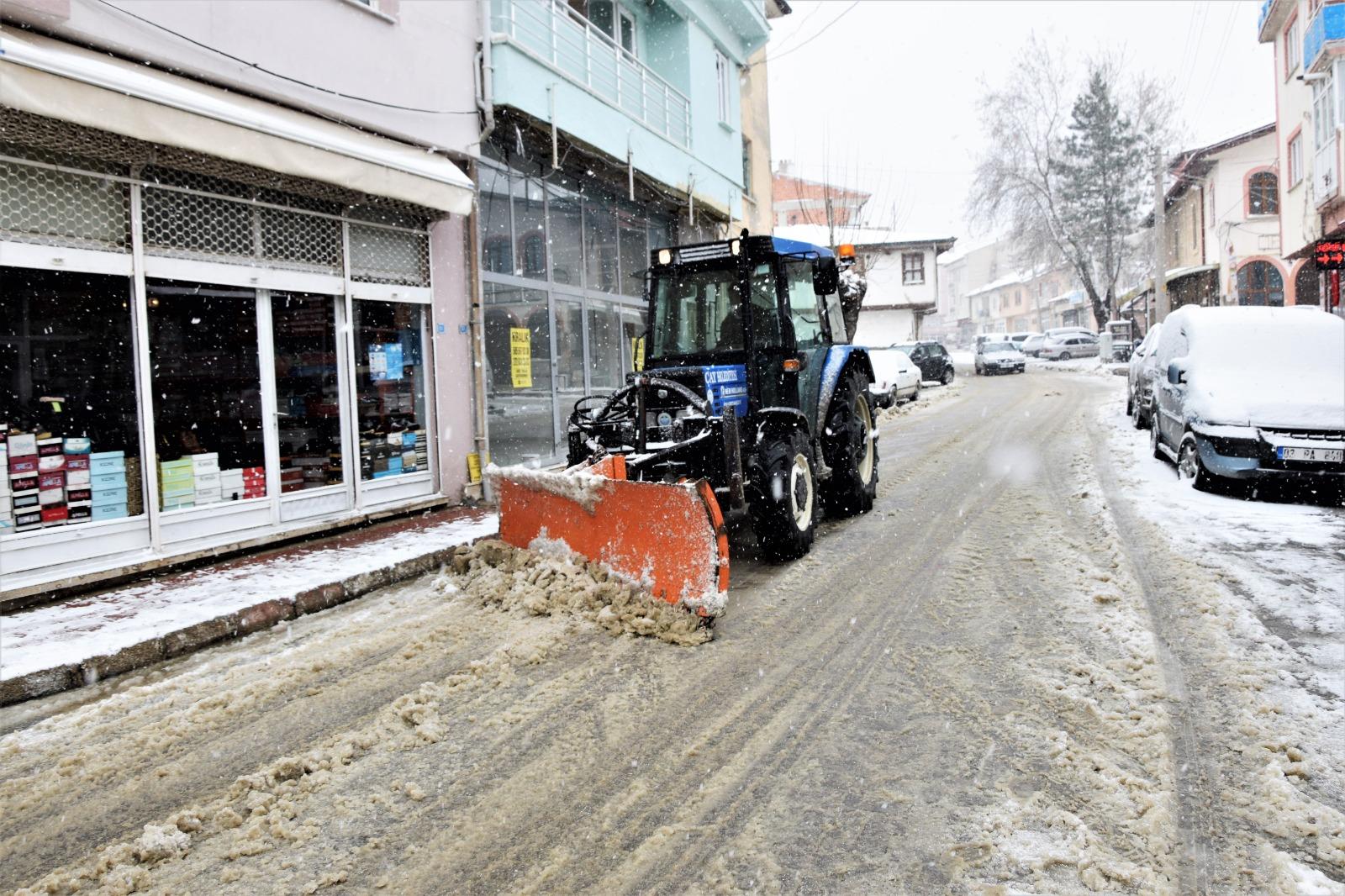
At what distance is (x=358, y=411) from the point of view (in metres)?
8.74

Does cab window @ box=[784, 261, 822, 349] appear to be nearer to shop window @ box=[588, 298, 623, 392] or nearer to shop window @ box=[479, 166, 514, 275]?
shop window @ box=[479, 166, 514, 275]

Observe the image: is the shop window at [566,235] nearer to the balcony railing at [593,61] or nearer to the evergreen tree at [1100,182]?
the balcony railing at [593,61]

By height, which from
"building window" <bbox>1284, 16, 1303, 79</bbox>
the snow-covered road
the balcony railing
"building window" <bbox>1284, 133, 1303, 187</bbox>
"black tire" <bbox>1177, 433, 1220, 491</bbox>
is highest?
"building window" <bbox>1284, 16, 1303, 79</bbox>

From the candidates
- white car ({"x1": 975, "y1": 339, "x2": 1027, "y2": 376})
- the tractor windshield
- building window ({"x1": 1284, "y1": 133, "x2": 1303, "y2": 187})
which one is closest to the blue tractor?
the tractor windshield

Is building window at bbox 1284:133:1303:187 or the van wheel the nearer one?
the van wheel

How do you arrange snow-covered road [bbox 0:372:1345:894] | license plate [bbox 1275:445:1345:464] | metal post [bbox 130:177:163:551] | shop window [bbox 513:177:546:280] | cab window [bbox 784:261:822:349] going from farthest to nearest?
shop window [bbox 513:177:546:280]
license plate [bbox 1275:445:1345:464]
cab window [bbox 784:261:822:349]
metal post [bbox 130:177:163:551]
snow-covered road [bbox 0:372:1345:894]

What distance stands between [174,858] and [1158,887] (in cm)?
307

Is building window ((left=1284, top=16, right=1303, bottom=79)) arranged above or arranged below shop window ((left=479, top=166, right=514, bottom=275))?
above

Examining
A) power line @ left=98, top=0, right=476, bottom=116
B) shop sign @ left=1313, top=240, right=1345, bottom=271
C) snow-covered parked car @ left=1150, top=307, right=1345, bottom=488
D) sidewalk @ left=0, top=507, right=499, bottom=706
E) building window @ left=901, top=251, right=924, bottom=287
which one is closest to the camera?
sidewalk @ left=0, top=507, right=499, bottom=706

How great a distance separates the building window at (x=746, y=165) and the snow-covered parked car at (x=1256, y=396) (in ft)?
35.5

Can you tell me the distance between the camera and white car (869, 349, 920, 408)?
2095 centimetres

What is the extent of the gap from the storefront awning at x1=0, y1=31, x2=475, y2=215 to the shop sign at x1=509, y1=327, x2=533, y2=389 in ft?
7.62

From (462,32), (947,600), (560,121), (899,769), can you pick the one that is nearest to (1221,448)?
(947,600)

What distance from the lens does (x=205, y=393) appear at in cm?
743
